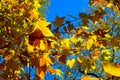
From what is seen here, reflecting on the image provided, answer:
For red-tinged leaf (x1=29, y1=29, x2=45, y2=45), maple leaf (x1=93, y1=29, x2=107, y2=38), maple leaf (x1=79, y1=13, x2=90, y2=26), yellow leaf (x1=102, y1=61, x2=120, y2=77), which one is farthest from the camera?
maple leaf (x1=93, y1=29, x2=107, y2=38)

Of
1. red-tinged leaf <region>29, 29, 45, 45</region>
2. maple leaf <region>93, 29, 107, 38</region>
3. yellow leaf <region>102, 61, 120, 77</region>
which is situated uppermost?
maple leaf <region>93, 29, 107, 38</region>

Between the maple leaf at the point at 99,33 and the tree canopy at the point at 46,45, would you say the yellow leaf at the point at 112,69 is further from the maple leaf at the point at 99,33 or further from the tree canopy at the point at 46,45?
the maple leaf at the point at 99,33

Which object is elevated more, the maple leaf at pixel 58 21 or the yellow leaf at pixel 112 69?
the maple leaf at pixel 58 21

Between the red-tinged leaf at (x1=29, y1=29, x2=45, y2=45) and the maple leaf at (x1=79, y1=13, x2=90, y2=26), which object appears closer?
the red-tinged leaf at (x1=29, y1=29, x2=45, y2=45)

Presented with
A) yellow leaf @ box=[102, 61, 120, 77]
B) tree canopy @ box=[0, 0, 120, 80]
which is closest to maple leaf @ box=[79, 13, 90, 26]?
tree canopy @ box=[0, 0, 120, 80]

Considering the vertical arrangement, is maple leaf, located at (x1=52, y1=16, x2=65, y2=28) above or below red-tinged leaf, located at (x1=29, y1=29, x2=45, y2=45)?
above

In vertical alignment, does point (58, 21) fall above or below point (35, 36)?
above

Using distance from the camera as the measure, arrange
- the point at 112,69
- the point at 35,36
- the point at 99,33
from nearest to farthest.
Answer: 1. the point at 112,69
2. the point at 35,36
3. the point at 99,33

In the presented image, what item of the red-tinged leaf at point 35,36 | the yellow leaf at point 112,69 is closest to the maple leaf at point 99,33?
the red-tinged leaf at point 35,36

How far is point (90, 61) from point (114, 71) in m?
4.23

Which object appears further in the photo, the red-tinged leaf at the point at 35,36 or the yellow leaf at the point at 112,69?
the red-tinged leaf at the point at 35,36

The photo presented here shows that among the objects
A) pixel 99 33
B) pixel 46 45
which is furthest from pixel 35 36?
pixel 99 33

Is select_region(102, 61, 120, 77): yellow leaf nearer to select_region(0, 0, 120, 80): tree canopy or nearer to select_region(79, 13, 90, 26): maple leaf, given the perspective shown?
select_region(0, 0, 120, 80): tree canopy

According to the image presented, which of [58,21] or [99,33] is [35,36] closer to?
[58,21]
